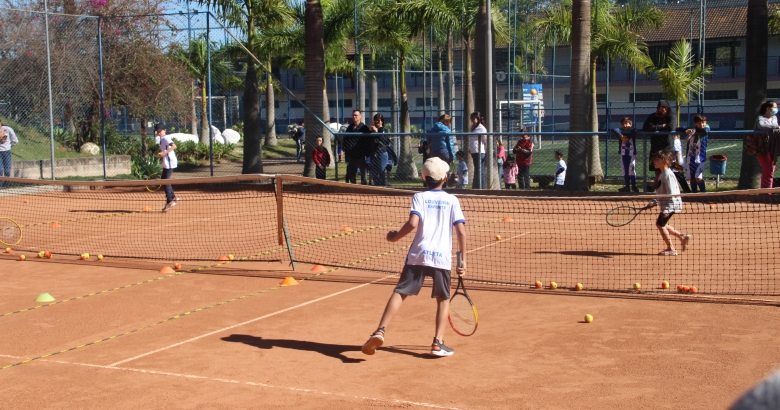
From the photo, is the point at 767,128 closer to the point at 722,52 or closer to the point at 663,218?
the point at 663,218

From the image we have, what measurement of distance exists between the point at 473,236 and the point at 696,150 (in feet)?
21.3

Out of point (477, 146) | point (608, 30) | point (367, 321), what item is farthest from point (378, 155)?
point (367, 321)

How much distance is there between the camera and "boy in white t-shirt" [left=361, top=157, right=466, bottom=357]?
20.9 feet

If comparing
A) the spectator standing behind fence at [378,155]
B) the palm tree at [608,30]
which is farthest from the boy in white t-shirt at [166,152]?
the palm tree at [608,30]

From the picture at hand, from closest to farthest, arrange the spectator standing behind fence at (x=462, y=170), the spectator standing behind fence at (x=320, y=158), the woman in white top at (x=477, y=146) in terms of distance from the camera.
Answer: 1. the woman in white top at (x=477, y=146)
2. the spectator standing behind fence at (x=462, y=170)
3. the spectator standing behind fence at (x=320, y=158)

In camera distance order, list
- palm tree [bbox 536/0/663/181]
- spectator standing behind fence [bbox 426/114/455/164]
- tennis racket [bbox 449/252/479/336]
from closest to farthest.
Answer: tennis racket [bbox 449/252/479/336] → spectator standing behind fence [bbox 426/114/455/164] → palm tree [bbox 536/0/663/181]

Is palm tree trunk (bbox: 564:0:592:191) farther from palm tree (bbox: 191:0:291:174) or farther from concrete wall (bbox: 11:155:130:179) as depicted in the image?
concrete wall (bbox: 11:155:130:179)

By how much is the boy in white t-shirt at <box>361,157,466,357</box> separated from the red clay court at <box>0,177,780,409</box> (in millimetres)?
302

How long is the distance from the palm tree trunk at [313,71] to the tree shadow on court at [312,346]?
47.2 feet

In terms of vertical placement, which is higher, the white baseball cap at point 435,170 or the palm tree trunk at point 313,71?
the palm tree trunk at point 313,71

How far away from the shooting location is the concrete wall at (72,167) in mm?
21312

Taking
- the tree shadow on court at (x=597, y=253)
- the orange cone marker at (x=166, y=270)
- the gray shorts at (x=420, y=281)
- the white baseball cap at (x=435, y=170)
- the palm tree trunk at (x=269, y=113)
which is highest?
the palm tree trunk at (x=269, y=113)

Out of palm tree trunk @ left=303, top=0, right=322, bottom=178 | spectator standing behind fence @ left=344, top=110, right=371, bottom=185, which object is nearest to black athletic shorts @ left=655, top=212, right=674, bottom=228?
spectator standing behind fence @ left=344, top=110, right=371, bottom=185

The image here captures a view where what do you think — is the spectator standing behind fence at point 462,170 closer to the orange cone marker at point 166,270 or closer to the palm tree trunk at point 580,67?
the palm tree trunk at point 580,67
